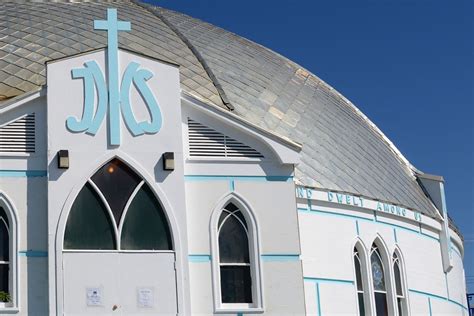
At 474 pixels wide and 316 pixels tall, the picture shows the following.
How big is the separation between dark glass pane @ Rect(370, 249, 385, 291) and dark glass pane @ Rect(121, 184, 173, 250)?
748cm

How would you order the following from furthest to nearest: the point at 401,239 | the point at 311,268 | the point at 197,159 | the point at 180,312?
the point at 401,239 < the point at 311,268 < the point at 197,159 < the point at 180,312

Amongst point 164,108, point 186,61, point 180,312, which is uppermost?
point 186,61

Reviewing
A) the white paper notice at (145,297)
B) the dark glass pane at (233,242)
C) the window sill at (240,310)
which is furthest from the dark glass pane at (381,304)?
the white paper notice at (145,297)

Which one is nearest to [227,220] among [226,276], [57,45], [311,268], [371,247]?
[226,276]

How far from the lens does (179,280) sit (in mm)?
Answer: 24891

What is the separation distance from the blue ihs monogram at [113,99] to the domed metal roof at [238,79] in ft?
13.3

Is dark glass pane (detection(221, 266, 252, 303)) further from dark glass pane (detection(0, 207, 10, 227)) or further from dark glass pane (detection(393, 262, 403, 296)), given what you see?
dark glass pane (detection(393, 262, 403, 296))

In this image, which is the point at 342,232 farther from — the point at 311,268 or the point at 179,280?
the point at 179,280

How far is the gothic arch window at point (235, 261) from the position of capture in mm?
25625

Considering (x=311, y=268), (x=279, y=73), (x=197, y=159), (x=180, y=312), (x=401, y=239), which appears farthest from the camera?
(x=279, y=73)

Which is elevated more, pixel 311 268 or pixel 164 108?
pixel 164 108

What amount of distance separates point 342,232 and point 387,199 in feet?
9.80

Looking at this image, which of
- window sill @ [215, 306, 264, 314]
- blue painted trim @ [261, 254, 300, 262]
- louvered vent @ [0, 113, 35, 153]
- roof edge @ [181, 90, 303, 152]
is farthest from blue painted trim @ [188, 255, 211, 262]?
louvered vent @ [0, 113, 35, 153]

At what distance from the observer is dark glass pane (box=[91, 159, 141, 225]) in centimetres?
2514
